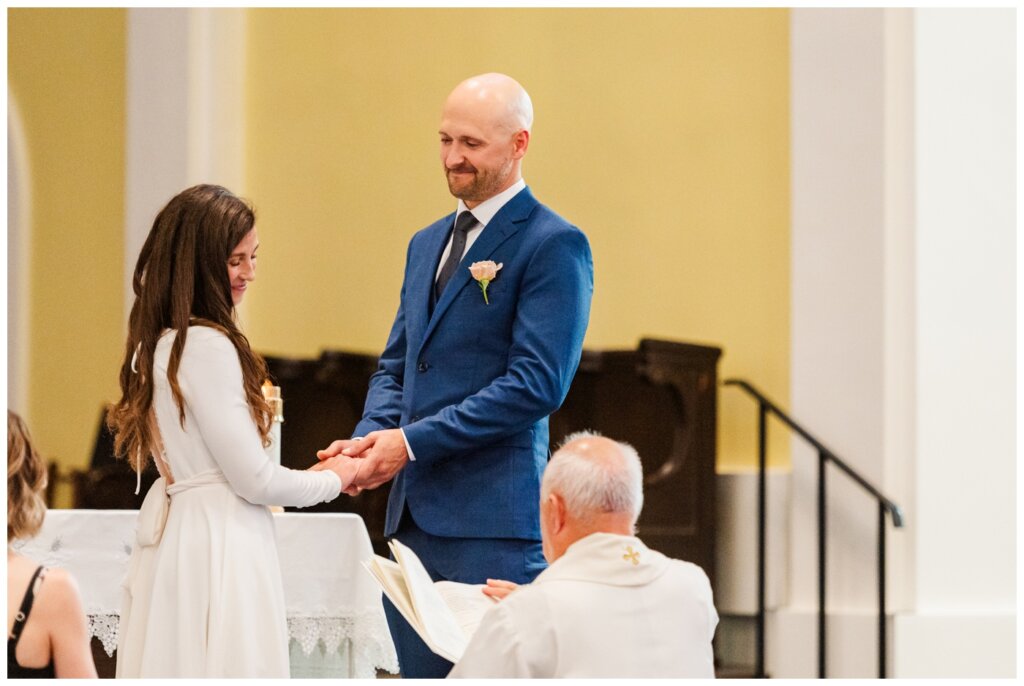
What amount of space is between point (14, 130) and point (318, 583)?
4.93 metres

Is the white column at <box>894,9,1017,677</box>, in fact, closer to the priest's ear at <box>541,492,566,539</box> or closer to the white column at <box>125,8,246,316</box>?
the white column at <box>125,8,246,316</box>

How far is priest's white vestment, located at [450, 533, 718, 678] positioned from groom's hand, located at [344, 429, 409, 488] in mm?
666

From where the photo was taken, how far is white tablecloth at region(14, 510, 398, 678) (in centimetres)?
384

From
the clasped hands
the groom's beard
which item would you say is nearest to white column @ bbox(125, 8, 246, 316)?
the groom's beard

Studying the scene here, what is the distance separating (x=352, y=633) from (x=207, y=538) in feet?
4.61

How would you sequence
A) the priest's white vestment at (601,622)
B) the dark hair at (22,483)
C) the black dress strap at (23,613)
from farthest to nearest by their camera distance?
the dark hair at (22,483) < the black dress strap at (23,613) < the priest's white vestment at (601,622)

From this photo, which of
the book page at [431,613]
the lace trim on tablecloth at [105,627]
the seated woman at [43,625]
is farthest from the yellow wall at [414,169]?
the seated woman at [43,625]

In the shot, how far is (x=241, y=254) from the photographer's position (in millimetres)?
2717

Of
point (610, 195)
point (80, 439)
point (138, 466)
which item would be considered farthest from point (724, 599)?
point (138, 466)

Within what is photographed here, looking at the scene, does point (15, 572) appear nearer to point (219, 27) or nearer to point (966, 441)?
point (966, 441)

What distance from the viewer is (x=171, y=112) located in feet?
24.2

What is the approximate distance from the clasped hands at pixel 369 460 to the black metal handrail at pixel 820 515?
3.39 meters

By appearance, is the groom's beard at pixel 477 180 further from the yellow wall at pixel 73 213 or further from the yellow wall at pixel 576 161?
the yellow wall at pixel 73 213

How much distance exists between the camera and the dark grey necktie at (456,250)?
10.1 feet
